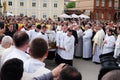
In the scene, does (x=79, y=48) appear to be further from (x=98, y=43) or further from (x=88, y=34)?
(x=98, y=43)

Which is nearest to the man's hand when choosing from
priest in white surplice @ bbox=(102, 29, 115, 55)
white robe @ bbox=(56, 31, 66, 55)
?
white robe @ bbox=(56, 31, 66, 55)

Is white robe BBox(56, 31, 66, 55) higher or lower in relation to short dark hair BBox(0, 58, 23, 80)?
lower

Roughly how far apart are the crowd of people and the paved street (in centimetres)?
38

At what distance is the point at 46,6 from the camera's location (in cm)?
7194

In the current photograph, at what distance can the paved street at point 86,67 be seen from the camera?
37.4 feet

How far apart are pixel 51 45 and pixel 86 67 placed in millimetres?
1719

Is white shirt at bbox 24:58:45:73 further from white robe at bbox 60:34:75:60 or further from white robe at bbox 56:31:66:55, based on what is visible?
white robe at bbox 56:31:66:55

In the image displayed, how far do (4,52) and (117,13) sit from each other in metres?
63.7

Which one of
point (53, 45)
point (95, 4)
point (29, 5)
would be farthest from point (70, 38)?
point (29, 5)

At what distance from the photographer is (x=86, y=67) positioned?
1324cm

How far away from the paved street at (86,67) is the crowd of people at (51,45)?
384mm

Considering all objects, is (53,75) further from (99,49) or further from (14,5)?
(14,5)

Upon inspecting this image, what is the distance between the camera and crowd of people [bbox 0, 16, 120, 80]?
3971mm

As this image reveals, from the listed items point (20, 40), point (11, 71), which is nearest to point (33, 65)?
point (20, 40)
